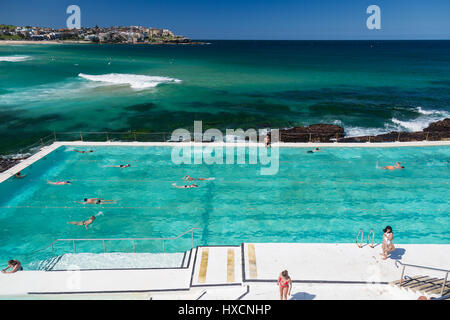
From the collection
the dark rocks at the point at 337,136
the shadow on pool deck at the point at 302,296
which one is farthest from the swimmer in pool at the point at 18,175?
the dark rocks at the point at 337,136

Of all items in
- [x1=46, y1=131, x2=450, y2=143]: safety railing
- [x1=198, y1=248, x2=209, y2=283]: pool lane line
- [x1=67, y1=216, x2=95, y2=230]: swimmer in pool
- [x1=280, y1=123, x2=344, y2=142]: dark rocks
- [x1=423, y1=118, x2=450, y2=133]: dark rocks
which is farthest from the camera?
[x1=423, y1=118, x2=450, y2=133]: dark rocks

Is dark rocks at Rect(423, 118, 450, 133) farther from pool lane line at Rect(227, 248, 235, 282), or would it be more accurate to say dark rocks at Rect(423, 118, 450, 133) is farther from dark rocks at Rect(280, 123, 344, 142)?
pool lane line at Rect(227, 248, 235, 282)

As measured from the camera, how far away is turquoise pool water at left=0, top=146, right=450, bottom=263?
42.7 feet

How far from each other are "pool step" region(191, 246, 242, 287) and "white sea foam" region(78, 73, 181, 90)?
48.1 m

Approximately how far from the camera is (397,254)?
1040 centimetres

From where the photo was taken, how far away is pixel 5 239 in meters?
12.6

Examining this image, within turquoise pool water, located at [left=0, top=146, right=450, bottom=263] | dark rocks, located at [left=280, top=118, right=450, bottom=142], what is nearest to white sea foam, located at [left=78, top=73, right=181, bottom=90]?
dark rocks, located at [left=280, top=118, right=450, bottom=142]

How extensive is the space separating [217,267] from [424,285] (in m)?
5.96

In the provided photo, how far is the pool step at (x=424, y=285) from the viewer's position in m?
7.80

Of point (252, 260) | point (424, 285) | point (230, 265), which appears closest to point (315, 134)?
point (252, 260)

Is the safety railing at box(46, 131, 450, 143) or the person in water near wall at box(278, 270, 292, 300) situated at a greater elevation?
the safety railing at box(46, 131, 450, 143)

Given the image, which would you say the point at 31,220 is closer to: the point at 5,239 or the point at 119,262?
the point at 5,239

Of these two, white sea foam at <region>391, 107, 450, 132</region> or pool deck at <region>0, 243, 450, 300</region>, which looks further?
white sea foam at <region>391, 107, 450, 132</region>
